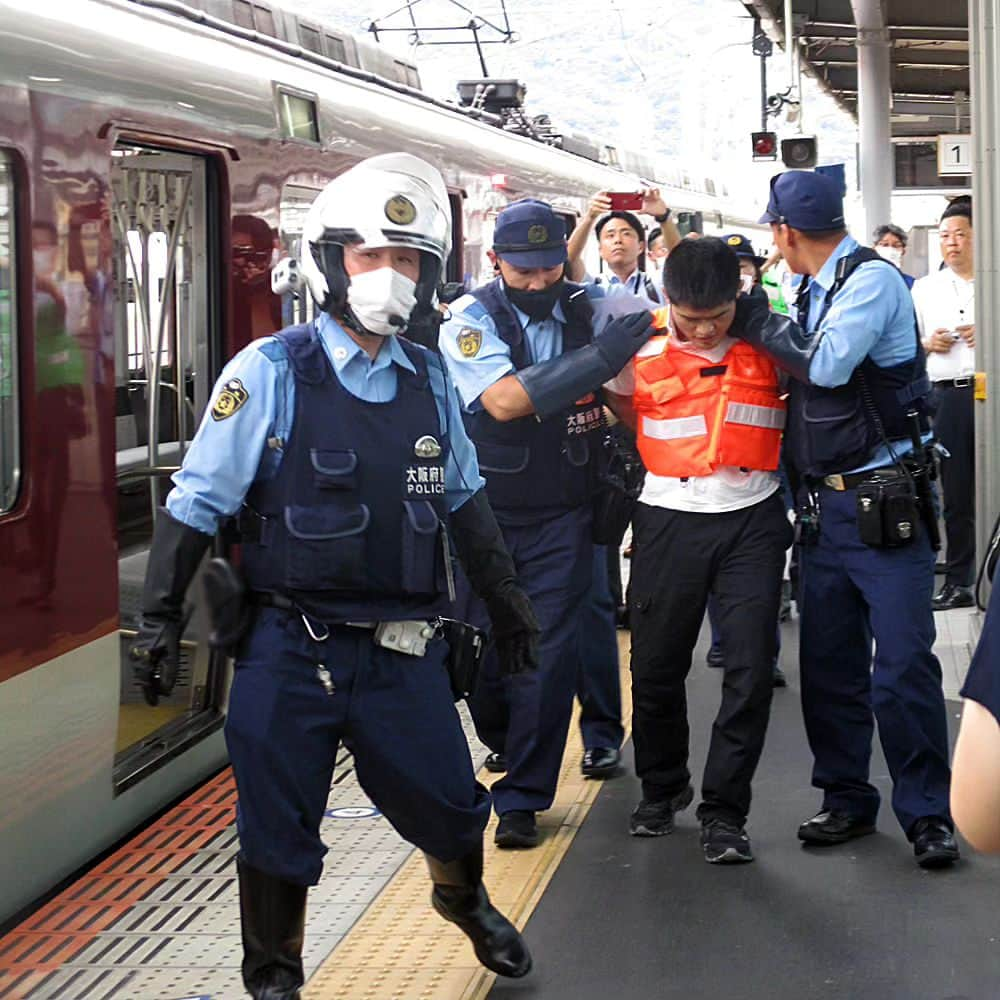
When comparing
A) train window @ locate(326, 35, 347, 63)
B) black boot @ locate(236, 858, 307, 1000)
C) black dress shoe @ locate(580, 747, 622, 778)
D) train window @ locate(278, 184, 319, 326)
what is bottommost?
black dress shoe @ locate(580, 747, 622, 778)

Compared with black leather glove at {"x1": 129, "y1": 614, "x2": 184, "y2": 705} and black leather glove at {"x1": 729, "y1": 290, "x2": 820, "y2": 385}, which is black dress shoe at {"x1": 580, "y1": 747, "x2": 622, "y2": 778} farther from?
black leather glove at {"x1": 129, "y1": 614, "x2": 184, "y2": 705}

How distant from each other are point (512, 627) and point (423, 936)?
92cm

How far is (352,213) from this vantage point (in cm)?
358

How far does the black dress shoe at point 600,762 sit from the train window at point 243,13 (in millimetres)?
3181

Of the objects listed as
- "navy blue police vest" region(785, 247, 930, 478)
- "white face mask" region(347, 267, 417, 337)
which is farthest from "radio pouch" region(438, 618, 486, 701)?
"navy blue police vest" region(785, 247, 930, 478)

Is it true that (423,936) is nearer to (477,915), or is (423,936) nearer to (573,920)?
(573,920)

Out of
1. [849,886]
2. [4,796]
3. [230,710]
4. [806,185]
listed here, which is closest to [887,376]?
[806,185]

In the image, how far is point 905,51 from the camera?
801 inches

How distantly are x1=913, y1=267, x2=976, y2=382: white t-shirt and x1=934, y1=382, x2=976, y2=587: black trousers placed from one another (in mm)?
85

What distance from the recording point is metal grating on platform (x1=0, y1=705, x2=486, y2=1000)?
4098 mm

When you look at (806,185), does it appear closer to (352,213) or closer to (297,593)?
(352,213)

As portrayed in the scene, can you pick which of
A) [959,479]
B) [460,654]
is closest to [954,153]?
[959,479]

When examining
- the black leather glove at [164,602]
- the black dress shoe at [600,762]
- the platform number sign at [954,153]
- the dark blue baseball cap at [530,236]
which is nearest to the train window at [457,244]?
the black dress shoe at [600,762]

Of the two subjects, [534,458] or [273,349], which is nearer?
[273,349]
